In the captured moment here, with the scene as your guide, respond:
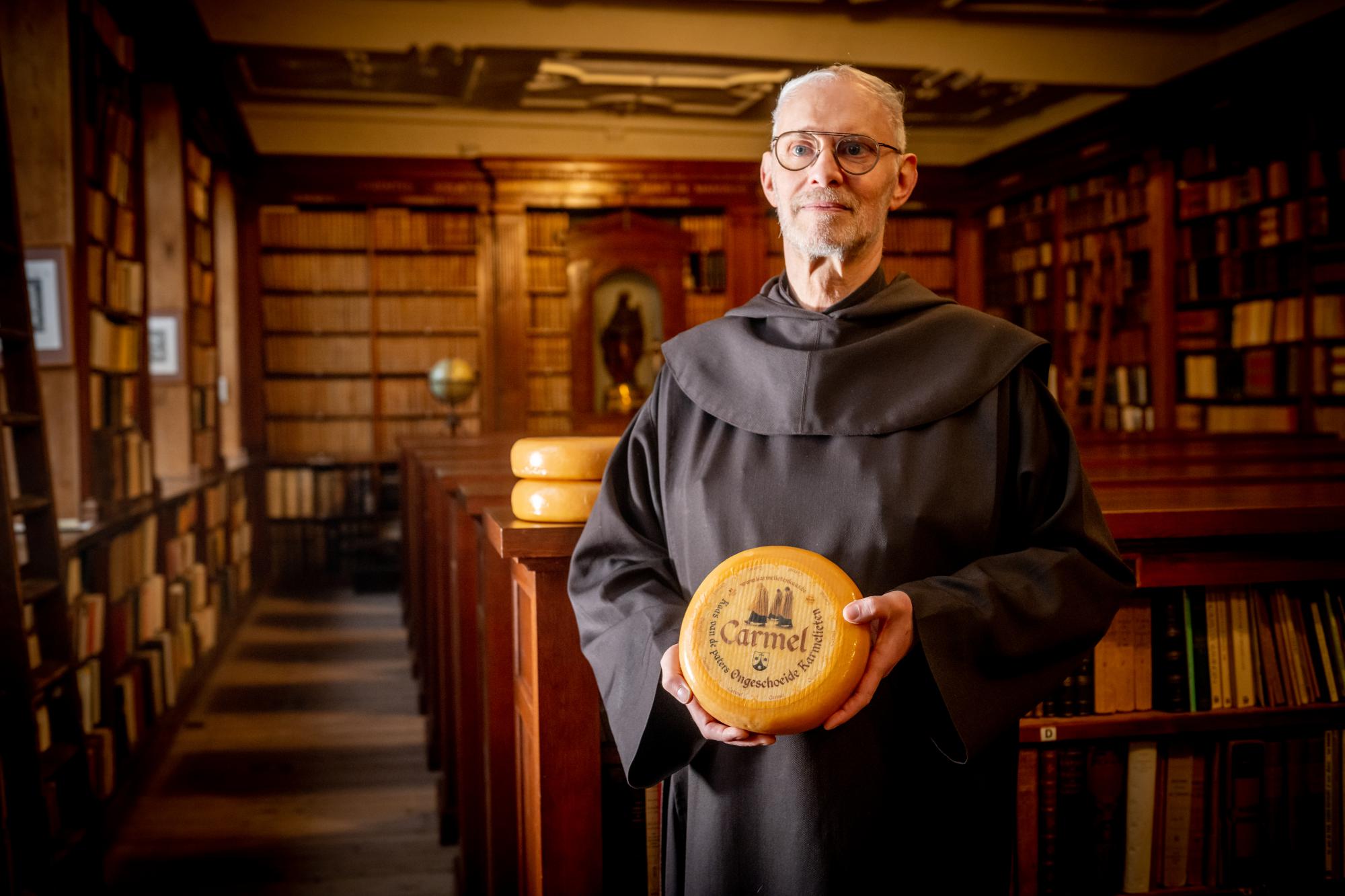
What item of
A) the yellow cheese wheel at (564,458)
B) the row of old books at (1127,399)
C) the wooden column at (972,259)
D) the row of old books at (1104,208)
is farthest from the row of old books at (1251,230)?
the yellow cheese wheel at (564,458)

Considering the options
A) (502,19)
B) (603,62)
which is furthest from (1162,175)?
(502,19)

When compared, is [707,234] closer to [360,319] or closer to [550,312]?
[550,312]

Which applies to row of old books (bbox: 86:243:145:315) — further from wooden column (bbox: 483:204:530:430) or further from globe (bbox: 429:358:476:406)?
wooden column (bbox: 483:204:530:430)

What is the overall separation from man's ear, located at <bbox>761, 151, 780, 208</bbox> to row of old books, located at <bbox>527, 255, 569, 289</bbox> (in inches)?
287

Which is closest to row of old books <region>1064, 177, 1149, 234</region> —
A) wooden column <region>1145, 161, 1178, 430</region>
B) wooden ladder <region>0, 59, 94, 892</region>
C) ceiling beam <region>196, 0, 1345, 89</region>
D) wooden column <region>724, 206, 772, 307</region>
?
wooden column <region>1145, 161, 1178, 430</region>

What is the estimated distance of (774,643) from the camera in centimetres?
115

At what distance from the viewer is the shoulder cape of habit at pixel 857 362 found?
1363 millimetres

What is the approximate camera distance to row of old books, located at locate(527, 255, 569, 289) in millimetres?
8742

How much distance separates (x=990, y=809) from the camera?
4.71ft

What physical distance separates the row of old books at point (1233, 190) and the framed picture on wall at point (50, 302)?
20.3 feet

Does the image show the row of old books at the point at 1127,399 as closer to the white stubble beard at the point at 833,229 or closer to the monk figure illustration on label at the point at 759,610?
Answer: the white stubble beard at the point at 833,229

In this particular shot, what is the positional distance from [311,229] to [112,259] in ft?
14.5

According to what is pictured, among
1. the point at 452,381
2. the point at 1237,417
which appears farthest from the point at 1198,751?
the point at 452,381

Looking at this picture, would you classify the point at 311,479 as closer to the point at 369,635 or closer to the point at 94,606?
the point at 369,635
